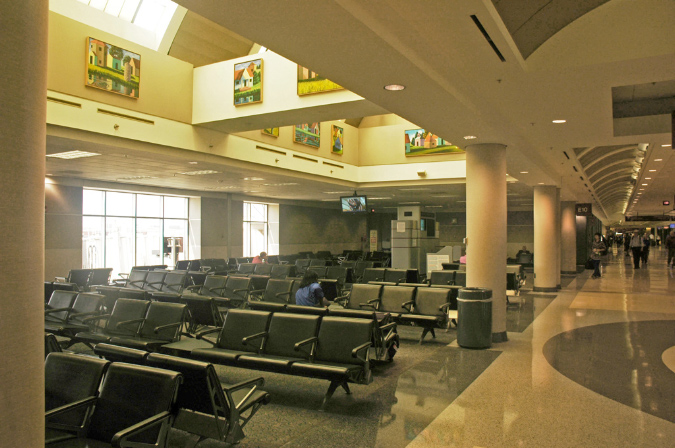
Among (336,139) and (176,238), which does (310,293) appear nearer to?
(336,139)

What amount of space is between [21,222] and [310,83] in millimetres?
8460

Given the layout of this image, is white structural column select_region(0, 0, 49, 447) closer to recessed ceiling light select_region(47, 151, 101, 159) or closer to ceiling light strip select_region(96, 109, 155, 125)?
ceiling light strip select_region(96, 109, 155, 125)

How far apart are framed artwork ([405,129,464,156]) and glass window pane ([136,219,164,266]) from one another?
1089cm

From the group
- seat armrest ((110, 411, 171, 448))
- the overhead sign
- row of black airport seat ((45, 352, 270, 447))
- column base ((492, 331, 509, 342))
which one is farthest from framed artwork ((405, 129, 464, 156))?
seat armrest ((110, 411, 171, 448))

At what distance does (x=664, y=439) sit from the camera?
4.46m

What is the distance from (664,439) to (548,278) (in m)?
13.3

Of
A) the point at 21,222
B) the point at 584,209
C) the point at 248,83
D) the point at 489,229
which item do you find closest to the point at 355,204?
the point at 248,83

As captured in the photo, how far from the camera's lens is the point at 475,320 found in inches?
324

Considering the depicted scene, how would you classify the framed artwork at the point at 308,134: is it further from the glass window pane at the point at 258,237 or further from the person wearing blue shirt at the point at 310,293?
the glass window pane at the point at 258,237

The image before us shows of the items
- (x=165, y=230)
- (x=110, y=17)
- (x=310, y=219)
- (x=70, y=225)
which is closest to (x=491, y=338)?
(x=110, y=17)

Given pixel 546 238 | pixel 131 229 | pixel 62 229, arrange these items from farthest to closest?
pixel 131 229, pixel 546 238, pixel 62 229

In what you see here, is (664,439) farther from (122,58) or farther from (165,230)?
(165,230)

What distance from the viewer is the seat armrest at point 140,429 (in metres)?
2.93

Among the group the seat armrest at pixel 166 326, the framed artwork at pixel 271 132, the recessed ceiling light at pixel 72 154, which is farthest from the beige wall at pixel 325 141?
the seat armrest at pixel 166 326
